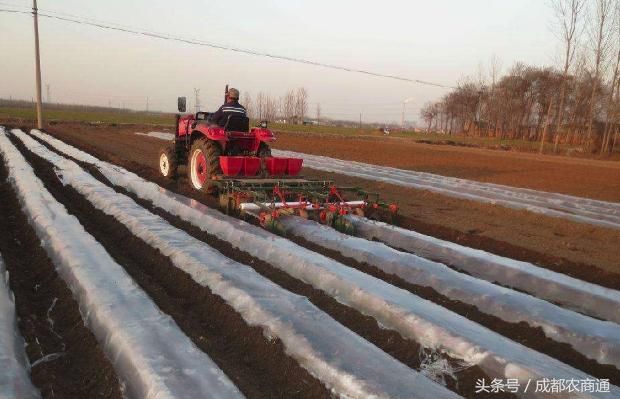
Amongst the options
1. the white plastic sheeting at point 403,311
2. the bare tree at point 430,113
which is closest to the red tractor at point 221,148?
the white plastic sheeting at point 403,311

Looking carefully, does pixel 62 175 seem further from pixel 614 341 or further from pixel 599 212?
pixel 599 212

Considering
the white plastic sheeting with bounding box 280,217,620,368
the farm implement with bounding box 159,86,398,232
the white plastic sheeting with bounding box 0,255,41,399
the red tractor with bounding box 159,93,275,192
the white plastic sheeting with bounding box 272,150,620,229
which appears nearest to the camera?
the white plastic sheeting with bounding box 0,255,41,399

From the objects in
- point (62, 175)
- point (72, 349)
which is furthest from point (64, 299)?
point (62, 175)

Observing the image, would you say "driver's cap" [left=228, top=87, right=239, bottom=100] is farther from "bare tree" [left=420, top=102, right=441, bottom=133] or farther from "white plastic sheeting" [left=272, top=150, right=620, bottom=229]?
"bare tree" [left=420, top=102, right=441, bottom=133]

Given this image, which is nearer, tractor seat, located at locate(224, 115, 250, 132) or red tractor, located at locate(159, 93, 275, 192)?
red tractor, located at locate(159, 93, 275, 192)

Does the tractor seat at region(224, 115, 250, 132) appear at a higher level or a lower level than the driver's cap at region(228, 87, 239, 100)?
lower

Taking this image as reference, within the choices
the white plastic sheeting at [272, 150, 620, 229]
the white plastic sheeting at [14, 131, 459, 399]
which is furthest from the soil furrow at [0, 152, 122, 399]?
the white plastic sheeting at [272, 150, 620, 229]

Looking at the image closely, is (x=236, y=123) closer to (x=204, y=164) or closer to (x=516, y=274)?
(x=204, y=164)

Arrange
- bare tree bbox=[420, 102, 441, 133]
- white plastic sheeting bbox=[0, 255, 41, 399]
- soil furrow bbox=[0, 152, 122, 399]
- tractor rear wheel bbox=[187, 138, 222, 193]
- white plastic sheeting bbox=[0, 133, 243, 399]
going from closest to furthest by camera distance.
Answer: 1. white plastic sheeting bbox=[0, 255, 41, 399]
2. white plastic sheeting bbox=[0, 133, 243, 399]
3. soil furrow bbox=[0, 152, 122, 399]
4. tractor rear wheel bbox=[187, 138, 222, 193]
5. bare tree bbox=[420, 102, 441, 133]

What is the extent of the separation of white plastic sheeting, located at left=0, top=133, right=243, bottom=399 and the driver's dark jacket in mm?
3775

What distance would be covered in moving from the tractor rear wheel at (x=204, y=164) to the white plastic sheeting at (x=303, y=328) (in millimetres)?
2572

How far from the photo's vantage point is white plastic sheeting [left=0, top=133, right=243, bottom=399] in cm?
254

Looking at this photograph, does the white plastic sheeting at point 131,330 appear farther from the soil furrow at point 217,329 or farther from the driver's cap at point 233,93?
the driver's cap at point 233,93

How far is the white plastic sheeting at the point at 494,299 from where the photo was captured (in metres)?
3.33
